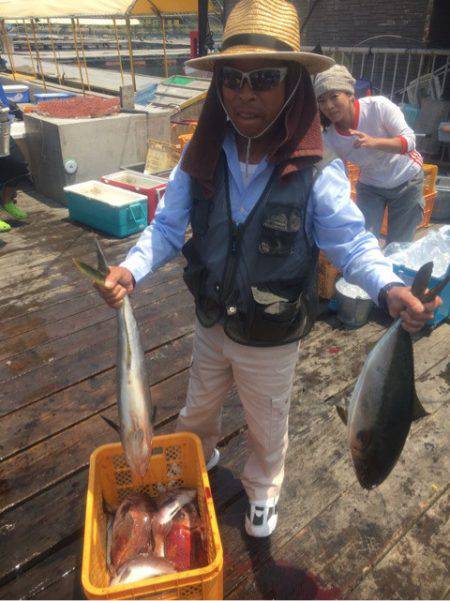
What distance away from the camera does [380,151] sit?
4105mm

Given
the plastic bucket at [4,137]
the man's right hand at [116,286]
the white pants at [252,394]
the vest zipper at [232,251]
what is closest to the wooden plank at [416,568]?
the white pants at [252,394]

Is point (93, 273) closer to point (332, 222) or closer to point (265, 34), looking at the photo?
point (332, 222)

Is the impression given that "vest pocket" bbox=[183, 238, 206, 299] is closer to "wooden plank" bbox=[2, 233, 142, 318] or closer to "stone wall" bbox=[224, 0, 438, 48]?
"wooden plank" bbox=[2, 233, 142, 318]

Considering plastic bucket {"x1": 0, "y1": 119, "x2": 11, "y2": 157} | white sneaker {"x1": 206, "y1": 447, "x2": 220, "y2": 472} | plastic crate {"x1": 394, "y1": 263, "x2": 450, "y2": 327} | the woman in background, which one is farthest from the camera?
plastic bucket {"x1": 0, "y1": 119, "x2": 11, "y2": 157}

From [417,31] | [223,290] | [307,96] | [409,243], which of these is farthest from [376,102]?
[417,31]

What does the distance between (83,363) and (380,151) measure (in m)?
3.24

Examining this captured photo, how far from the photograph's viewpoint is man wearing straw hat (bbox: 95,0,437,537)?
6.01 ft

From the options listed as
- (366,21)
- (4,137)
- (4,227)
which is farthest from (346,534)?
(366,21)

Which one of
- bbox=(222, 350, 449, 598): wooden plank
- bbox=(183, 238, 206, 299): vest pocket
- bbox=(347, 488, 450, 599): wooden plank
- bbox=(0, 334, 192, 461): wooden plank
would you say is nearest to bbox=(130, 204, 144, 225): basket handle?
bbox=(0, 334, 192, 461): wooden plank

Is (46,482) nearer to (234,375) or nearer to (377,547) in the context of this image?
(234,375)

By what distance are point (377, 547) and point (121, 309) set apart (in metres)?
1.85

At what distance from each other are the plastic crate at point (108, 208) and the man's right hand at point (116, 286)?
13.7 feet

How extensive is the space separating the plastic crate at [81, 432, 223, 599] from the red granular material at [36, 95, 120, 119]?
21.2 feet

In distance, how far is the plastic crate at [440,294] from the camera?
4.10 metres
